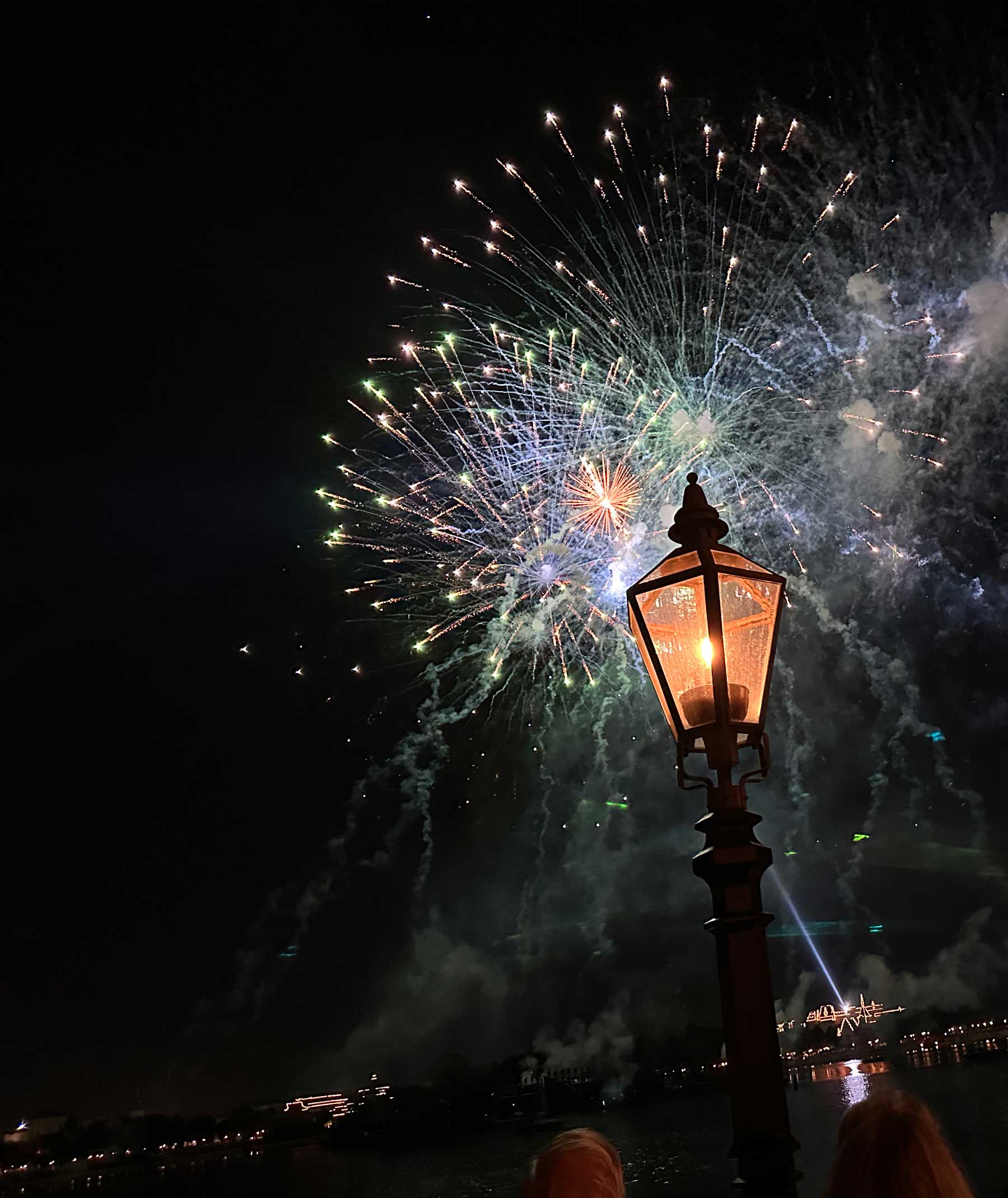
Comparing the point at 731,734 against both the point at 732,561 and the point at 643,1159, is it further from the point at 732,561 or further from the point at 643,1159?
the point at 643,1159

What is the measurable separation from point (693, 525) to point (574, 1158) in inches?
139

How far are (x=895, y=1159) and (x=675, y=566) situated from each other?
345cm

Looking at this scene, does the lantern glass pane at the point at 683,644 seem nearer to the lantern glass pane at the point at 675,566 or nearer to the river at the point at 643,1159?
the lantern glass pane at the point at 675,566

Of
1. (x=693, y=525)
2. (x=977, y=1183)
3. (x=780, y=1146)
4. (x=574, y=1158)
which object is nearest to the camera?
(x=574, y=1158)

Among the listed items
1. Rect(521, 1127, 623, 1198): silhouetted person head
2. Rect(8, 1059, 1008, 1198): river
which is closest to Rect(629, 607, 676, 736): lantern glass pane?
Rect(521, 1127, 623, 1198): silhouetted person head

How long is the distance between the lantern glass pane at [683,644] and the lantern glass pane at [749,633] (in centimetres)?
12

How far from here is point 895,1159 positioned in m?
2.61

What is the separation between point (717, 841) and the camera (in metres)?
5.05

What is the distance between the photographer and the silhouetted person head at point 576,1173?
2.94m

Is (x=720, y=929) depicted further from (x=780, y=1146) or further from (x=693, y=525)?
(x=693, y=525)

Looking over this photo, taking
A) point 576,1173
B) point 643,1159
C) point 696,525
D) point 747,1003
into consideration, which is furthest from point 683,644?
point 643,1159

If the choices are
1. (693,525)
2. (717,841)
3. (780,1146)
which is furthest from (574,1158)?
(693,525)

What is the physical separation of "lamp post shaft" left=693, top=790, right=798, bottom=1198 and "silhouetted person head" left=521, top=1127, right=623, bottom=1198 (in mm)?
1336

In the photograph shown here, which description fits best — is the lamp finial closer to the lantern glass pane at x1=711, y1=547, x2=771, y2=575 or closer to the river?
the lantern glass pane at x1=711, y1=547, x2=771, y2=575
